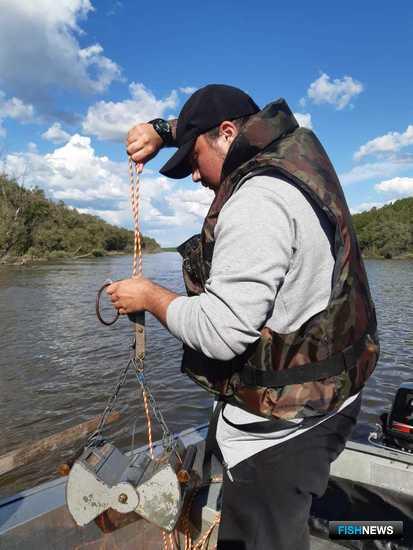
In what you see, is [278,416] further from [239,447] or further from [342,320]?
[342,320]

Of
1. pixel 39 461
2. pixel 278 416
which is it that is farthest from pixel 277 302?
pixel 39 461

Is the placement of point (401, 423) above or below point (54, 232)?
below

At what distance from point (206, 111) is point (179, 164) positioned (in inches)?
10.8

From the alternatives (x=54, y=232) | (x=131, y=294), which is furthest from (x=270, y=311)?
(x=54, y=232)

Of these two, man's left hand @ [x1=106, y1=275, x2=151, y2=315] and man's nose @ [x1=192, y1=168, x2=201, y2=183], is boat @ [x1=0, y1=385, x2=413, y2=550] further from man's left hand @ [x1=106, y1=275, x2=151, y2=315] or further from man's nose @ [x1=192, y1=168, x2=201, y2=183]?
man's nose @ [x1=192, y1=168, x2=201, y2=183]

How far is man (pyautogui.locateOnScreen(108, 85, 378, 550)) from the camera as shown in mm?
1631

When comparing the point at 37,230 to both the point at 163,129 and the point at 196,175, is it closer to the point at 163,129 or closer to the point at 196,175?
the point at 163,129

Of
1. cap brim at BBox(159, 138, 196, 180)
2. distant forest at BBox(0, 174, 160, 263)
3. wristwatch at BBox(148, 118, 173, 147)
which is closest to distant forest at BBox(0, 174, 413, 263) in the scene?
distant forest at BBox(0, 174, 160, 263)

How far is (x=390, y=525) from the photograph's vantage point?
3.38 metres

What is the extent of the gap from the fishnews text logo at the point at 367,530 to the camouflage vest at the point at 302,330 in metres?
2.11

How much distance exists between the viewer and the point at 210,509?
3.25 meters

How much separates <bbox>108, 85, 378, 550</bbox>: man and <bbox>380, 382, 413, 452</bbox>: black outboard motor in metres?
2.32

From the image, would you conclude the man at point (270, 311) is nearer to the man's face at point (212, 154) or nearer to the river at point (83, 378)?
the man's face at point (212, 154)

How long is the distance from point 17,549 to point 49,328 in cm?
1363
